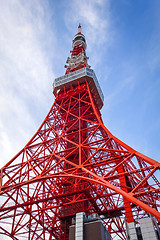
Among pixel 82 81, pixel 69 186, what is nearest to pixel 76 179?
pixel 69 186

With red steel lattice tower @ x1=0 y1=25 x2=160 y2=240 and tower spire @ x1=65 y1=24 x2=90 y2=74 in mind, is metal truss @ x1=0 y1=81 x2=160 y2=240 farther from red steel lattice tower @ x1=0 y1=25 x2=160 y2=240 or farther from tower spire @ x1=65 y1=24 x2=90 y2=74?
tower spire @ x1=65 y1=24 x2=90 y2=74

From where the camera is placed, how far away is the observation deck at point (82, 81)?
2286 cm

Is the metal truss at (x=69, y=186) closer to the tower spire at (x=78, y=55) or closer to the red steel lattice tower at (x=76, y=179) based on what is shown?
the red steel lattice tower at (x=76, y=179)

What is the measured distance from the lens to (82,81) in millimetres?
23109

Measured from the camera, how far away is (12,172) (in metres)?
15.8

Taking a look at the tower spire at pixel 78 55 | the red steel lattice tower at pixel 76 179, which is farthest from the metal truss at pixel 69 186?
the tower spire at pixel 78 55

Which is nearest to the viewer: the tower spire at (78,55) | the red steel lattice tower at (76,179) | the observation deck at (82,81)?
the red steel lattice tower at (76,179)

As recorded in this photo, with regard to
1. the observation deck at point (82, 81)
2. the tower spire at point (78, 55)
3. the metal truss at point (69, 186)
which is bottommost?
the metal truss at point (69, 186)

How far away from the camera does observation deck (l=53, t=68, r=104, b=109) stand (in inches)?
900

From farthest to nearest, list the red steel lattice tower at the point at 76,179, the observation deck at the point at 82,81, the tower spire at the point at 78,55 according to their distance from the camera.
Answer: the tower spire at the point at 78,55, the observation deck at the point at 82,81, the red steel lattice tower at the point at 76,179

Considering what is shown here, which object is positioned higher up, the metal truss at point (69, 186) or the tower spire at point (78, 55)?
the tower spire at point (78, 55)

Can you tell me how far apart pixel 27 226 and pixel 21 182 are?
4060 millimetres

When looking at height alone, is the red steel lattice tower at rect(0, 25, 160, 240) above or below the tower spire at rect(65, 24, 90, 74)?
below

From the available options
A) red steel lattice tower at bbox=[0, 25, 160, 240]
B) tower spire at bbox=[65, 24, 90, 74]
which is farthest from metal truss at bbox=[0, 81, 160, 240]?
tower spire at bbox=[65, 24, 90, 74]
